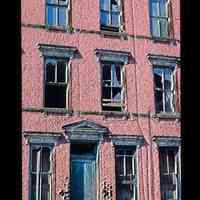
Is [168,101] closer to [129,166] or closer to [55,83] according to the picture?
[129,166]

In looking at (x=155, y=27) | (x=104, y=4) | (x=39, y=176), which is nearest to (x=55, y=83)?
(x=39, y=176)

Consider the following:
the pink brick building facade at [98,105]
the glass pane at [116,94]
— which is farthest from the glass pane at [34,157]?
the glass pane at [116,94]

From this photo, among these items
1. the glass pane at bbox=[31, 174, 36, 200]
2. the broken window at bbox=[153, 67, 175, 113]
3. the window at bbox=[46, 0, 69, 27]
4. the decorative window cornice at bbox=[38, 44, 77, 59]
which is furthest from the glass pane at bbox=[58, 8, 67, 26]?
the glass pane at bbox=[31, 174, 36, 200]

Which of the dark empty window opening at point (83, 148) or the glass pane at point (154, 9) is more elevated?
the glass pane at point (154, 9)

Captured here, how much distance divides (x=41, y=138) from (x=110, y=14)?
6.58 ft

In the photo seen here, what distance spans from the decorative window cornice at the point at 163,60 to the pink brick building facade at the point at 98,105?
14 mm

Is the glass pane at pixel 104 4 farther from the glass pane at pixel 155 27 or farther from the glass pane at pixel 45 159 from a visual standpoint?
the glass pane at pixel 45 159

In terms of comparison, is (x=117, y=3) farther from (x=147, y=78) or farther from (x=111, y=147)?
(x=111, y=147)

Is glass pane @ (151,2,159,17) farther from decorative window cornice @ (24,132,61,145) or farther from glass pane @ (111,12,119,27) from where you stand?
decorative window cornice @ (24,132,61,145)

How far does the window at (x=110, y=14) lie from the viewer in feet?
20.4

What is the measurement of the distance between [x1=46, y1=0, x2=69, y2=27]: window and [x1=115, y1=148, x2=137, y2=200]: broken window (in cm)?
182

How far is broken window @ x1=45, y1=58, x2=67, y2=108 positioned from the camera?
5.70 meters

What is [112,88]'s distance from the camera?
5980 millimetres
